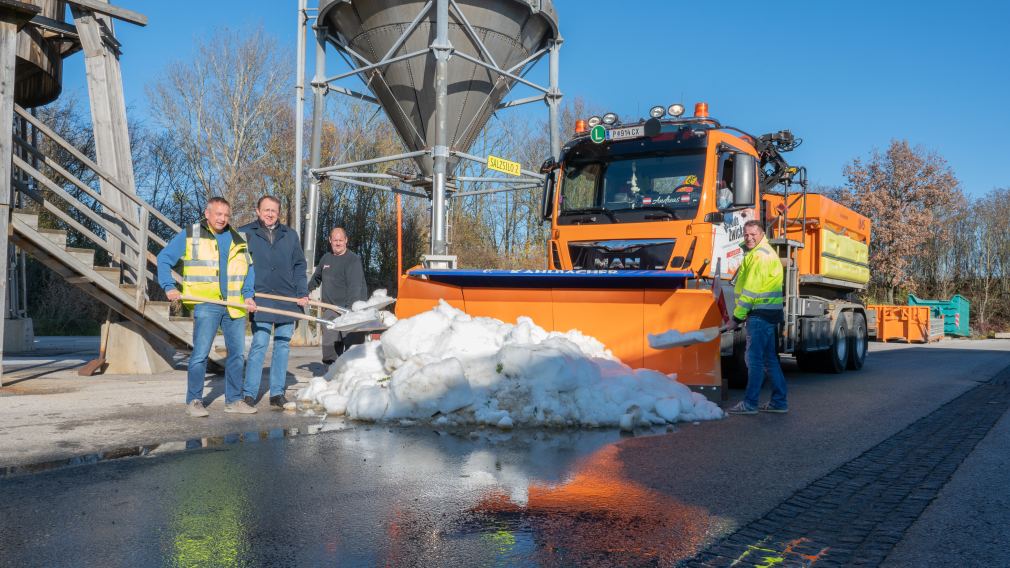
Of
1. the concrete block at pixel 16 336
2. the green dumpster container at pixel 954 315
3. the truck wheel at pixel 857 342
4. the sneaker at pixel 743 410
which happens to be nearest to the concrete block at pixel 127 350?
the concrete block at pixel 16 336

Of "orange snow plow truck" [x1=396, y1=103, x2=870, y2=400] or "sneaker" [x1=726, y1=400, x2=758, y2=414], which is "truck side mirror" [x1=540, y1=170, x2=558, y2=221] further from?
"sneaker" [x1=726, y1=400, x2=758, y2=414]

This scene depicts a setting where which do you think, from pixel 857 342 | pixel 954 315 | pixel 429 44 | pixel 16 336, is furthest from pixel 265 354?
pixel 954 315

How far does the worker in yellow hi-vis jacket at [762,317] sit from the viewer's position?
6.77 meters

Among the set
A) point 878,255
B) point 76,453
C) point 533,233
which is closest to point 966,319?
point 878,255

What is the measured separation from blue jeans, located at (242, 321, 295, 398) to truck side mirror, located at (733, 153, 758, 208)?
4697 millimetres

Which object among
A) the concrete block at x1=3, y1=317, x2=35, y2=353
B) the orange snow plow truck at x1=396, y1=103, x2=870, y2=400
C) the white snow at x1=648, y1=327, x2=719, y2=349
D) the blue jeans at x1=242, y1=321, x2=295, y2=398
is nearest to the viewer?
the blue jeans at x1=242, y1=321, x2=295, y2=398

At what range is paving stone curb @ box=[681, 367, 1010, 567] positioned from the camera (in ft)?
10.1

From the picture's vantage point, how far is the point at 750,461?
4785 mm

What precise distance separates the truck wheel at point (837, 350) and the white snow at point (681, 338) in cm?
483

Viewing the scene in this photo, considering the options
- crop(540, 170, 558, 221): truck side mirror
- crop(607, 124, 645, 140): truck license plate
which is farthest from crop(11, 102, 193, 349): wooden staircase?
crop(607, 124, 645, 140): truck license plate

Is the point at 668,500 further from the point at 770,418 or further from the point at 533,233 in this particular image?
the point at 533,233

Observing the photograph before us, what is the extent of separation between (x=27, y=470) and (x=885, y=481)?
4.95 m

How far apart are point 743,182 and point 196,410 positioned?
5.74 meters

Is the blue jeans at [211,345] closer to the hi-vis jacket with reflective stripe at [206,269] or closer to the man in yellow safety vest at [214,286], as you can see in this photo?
the man in yellow safety vest at [214,286]
